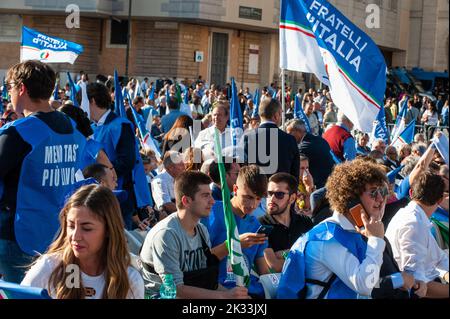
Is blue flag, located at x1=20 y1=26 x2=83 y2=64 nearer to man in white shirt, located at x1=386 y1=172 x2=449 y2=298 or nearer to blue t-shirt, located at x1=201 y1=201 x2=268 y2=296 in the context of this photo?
blue t-shirt, located at x1=201 y1=201 x2=268 y2=296

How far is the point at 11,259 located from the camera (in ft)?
16.5

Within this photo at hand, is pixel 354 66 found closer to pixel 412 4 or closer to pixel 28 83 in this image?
pixel 28 83

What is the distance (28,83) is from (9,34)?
39.6m

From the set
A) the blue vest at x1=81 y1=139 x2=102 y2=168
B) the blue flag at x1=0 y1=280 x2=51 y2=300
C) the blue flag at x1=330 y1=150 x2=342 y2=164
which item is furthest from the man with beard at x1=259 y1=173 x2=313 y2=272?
the blue flag at x1=330 y1=150 x2=342 y2=164

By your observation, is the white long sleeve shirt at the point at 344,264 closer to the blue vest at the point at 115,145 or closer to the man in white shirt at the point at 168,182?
the blue vest at the point at 115,145

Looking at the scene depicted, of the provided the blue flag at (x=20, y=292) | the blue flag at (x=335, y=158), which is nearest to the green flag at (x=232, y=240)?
the blue flag at (x=20, y=292)

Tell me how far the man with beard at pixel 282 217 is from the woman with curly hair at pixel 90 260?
1.95 meters

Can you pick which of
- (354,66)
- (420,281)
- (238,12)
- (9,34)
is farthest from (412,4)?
(420,281)

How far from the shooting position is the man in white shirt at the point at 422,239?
17.5ft

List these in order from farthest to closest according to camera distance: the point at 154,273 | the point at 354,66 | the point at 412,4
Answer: the point at 412,4 < the point at 354,66 < the point at 154,273

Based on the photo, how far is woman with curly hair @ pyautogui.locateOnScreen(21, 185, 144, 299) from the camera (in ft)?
13.0

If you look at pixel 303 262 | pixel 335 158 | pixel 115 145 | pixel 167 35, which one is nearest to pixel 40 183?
pixel 303 262
